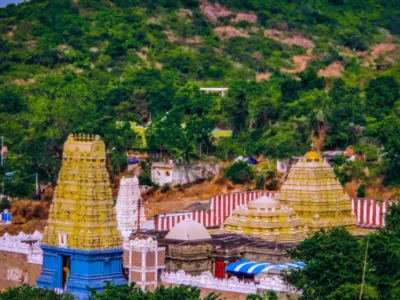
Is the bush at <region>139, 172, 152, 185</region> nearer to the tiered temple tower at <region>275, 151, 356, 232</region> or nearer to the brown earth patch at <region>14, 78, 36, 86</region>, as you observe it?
the tiered temple tower at <region>275, 151, 356, 232</region>

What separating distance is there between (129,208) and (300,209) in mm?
7582

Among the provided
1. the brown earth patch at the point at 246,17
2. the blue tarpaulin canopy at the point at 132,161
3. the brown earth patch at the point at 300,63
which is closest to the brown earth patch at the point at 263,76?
the brown earth patch at the point at 300,63

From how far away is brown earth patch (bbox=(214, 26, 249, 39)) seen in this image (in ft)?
440

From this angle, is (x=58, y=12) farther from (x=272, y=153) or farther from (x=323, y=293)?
(x=323, y=293)

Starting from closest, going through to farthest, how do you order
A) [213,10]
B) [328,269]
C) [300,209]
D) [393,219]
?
1. [328,269]
2. [393,219]
3. [300,209]
4. [213,10]

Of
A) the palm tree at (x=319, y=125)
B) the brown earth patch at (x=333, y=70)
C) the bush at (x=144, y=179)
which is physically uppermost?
the brown earth patch at (x=333, y=70)

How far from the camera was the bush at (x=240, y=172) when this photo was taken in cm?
9025

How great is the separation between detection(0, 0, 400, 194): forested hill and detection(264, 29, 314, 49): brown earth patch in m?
0.14

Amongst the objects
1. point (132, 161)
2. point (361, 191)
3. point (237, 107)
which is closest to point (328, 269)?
point (361, 191)

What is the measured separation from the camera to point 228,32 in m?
135

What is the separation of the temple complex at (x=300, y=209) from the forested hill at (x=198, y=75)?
369 inches

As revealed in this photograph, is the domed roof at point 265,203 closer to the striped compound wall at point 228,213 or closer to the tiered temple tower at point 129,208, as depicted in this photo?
the tiered temple tower at point 129,208

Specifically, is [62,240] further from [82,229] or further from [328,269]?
[328,269]

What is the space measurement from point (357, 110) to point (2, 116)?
23.1 metres
